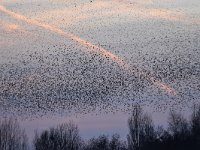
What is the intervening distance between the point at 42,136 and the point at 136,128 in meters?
18.0

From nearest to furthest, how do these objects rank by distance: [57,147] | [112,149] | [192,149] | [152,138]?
[192,149], [152,138], [57,147], [112,149]

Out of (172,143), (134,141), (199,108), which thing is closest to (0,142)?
(134,141)

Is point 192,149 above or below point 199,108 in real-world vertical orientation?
below

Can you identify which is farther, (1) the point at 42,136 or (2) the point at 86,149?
(2) the point at 86,149

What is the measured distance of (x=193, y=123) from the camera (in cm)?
9362

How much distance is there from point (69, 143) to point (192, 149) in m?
21.9

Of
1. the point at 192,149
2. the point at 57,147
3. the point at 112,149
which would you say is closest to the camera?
the point at 192,149

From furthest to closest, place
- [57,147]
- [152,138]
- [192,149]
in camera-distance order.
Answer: [57,147], [152,138], [192,149]

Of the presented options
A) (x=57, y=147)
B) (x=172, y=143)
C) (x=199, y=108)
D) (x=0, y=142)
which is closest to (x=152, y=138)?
(x=172, y=143)

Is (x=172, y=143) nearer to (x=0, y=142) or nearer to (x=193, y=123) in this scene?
(x=193, y=123)

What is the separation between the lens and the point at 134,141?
3442 inches

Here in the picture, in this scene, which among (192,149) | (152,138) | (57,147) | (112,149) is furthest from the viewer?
(112,149)

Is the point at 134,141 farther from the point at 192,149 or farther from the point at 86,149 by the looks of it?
the point at 86,149

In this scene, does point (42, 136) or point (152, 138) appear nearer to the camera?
point (152, 138)
